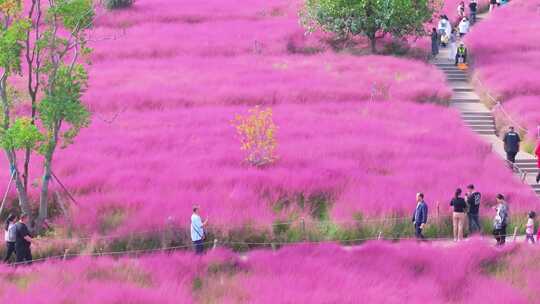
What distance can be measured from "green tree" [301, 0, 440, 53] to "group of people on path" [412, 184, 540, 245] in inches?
717

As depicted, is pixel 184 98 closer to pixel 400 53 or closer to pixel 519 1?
pixel 400 53

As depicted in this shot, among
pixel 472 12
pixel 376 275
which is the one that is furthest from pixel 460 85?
pixel 376 275

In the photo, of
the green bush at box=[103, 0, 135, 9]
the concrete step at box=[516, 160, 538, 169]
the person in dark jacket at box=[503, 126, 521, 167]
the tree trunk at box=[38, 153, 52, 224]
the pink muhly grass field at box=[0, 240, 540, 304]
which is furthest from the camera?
the green bush at box=[103, 0, 135, 9]

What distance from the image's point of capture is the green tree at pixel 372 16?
34.2m

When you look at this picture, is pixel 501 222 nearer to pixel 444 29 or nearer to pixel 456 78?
pixel 456 78

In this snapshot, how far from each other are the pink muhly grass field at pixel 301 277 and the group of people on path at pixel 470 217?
0.78 metres

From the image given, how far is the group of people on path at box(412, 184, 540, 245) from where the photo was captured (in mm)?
16641

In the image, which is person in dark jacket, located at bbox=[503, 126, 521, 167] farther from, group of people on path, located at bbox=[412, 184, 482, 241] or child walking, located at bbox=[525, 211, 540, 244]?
child walking, located at bbox=[525, 211, 540, 244]

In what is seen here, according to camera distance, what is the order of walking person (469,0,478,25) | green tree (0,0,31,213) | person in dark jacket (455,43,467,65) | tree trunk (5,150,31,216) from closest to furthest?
1. green tree (0,0,31,213)
2. tree trunk (5,150,31,216)
3. person in dark jacket (455,43,467,65)
4. walking person (469,0,478,25)

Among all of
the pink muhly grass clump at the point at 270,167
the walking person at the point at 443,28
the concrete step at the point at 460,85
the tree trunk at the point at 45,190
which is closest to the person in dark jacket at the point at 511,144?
the pink muhly grass clump at the point at 270,167

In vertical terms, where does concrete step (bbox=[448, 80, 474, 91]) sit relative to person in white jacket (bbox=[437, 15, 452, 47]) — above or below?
below

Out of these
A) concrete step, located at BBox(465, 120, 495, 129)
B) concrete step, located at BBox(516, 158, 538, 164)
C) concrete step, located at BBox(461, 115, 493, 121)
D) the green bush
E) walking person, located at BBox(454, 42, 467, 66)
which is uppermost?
the green bush

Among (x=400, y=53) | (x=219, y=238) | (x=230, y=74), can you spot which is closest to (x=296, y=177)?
(x=219, y=238)

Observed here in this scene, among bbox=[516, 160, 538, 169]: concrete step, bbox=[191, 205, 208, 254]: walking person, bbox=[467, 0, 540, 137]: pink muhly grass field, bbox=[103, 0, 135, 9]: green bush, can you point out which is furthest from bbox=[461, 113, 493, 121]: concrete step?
bbox=[103, 0, 135, 9]: green bush
